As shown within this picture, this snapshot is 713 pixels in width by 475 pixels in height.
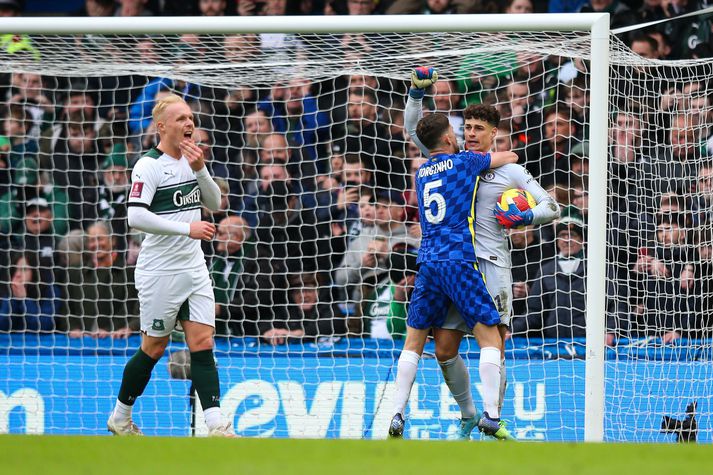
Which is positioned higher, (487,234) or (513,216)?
(513,216)

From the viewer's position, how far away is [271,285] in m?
7.19

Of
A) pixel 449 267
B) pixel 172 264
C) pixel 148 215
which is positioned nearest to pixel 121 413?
pixel 172 264

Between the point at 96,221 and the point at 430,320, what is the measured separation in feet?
10.5

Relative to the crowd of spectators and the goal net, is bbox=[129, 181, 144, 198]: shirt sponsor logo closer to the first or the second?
the goal net

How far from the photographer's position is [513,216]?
498cm

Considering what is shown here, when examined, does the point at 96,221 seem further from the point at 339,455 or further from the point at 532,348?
the point at 339,455

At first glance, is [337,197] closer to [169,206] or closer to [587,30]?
[169,206]

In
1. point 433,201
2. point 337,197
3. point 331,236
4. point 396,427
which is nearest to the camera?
point 396,427

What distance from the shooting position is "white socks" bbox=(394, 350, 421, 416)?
507 centimetres

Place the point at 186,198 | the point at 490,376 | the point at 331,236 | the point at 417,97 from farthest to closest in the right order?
the point at 331,236 → the point at 417,97 → the point at 186,198 → the point at 490,376

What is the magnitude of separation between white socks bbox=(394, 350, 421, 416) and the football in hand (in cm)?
86

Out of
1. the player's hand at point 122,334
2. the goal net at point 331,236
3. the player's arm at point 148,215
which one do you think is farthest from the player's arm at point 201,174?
the player's hand at point 122,334

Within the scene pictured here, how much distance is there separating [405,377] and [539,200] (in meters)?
1.07

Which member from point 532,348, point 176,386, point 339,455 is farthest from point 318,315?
point 339,455
